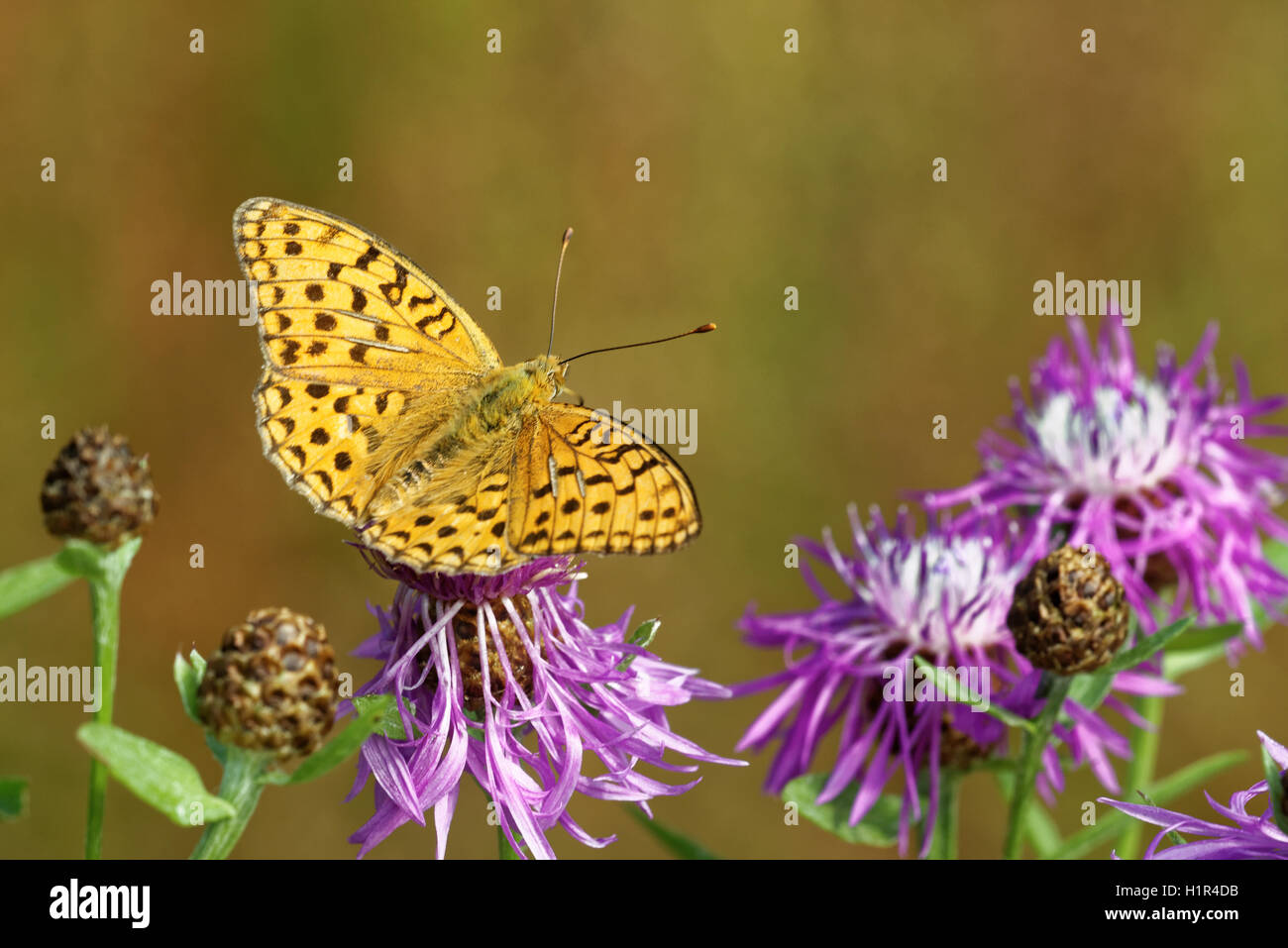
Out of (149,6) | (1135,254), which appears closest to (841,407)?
(1135,254)

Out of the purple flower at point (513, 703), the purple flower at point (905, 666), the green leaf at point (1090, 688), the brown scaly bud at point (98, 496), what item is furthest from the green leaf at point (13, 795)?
the green leaf at point (1090, 688)

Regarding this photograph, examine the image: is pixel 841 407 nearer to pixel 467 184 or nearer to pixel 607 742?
Answer: pixel 467 184

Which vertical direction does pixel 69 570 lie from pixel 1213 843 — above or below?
above

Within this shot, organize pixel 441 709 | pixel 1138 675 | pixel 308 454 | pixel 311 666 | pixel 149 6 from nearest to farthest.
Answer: pixel 311 666, pixel 441 709, pixel 308 454, pixel 1138 675, pixel 149 6

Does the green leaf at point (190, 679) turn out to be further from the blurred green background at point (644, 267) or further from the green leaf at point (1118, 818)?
the blurred green background at point (644, 267)

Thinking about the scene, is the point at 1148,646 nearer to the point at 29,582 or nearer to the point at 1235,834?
the point at 1235,834

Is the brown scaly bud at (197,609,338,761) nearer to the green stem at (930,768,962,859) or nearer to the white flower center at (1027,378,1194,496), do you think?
the green stem at (930,768,962,859)
